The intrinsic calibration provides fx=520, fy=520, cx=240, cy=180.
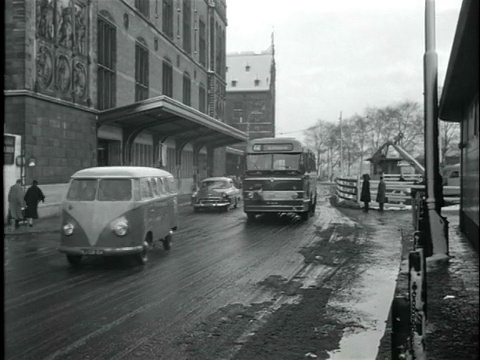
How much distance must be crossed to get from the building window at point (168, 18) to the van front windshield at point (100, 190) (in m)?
29.7

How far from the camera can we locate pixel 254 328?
6.18 metres

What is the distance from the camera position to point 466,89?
9.83 meters

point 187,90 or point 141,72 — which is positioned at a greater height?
point 187,90

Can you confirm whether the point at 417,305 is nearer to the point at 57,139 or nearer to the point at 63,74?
the point at 57,139

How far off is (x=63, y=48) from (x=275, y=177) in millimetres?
10978

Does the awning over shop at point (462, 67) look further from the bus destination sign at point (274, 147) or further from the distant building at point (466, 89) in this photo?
the bus destination sign at point (274, 147)

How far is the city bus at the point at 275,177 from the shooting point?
19.3 metres

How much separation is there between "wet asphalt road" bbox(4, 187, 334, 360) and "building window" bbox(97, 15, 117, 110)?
581 inches

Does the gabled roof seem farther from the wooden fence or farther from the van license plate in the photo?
the van license plate

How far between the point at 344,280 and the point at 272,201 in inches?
405

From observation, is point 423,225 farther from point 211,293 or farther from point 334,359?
point 334,359

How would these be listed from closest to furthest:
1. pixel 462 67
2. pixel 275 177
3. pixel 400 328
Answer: pixel 400 328 → pixel 462 67 → pixel 275 177

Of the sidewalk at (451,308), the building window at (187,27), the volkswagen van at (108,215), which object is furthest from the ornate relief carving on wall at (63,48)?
the building window at (187,27)

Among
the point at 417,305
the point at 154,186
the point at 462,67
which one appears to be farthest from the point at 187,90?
the point at 417,305
